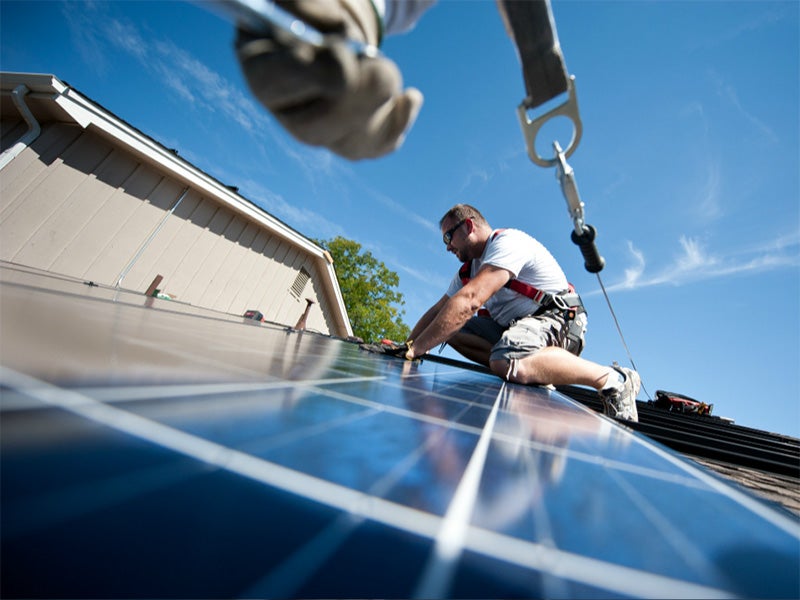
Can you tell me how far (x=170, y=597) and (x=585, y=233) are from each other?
2554 millimetres

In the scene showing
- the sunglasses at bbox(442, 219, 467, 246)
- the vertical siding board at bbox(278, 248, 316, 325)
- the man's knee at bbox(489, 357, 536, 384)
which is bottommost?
the man's knee at bbox(489, 357, 536, 384)

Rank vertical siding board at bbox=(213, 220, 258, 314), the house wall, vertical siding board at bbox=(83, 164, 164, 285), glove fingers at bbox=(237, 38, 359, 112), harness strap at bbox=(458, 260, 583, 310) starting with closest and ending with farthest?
glove fingers at bbox=(237, 38, 359, 112) < harness strap at bbox=(458, 260, 583, 310) < the house wall < vertical siding board at bbox=(83, 164, 164, 285) < vertical siding board at bbox=(213, 220, 258, 314)

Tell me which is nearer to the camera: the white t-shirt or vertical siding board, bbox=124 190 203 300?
the white t-shirt

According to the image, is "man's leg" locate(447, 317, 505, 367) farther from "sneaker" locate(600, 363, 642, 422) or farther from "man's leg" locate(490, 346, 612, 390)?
"sneaker" locate(600, 363, 642, 422)

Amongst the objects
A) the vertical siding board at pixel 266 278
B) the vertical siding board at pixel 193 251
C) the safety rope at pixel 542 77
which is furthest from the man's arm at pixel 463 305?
the vertical siding board at pixel 266 278

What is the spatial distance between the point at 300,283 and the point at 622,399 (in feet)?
28.0

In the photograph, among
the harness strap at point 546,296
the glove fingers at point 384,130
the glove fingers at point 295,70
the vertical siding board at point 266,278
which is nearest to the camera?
the glove fingers at point 295,70

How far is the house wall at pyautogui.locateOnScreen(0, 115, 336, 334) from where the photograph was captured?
4.87 metres

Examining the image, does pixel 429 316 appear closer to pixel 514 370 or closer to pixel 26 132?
pixel 514 370

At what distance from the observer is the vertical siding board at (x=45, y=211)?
4.71 meters

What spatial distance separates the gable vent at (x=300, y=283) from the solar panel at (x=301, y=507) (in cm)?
925

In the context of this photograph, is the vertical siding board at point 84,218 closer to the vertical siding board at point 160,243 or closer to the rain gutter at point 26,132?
the vertical siding board at point 160,243

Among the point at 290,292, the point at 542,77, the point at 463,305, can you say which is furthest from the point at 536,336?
the point at 290,292

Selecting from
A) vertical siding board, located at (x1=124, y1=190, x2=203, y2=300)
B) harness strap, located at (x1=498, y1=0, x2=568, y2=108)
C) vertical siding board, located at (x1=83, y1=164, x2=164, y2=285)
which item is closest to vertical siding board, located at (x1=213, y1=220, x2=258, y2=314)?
vertical siding board, located at (x1=124, y1=190, x2=203, y2=300)
